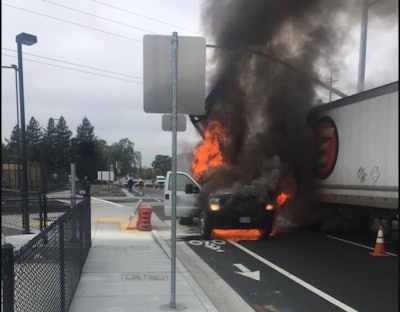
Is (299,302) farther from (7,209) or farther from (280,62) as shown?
(280,62)

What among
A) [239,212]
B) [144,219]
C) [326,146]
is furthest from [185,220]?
[326,146]

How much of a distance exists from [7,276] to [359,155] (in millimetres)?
9070

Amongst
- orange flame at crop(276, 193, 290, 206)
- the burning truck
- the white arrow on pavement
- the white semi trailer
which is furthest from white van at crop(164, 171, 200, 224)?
the white arrow on pavement

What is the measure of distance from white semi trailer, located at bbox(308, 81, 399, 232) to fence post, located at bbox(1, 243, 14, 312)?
274 inches

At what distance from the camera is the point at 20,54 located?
11.0 m

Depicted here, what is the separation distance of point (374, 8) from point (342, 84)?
233 inches

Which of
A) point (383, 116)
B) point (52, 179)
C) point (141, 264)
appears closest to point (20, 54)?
point (141, 264)

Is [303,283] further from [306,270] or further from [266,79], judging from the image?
[266,79]

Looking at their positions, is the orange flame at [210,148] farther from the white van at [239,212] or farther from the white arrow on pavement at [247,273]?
the white arrow on pavement at [247,273]

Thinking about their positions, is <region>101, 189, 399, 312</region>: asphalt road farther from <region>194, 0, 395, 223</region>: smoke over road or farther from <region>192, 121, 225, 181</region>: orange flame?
<region>192, 121, 225, 181</region>: orange flame

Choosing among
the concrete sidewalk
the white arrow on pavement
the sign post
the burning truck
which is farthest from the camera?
the burning truck

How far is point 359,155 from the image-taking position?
10328mm

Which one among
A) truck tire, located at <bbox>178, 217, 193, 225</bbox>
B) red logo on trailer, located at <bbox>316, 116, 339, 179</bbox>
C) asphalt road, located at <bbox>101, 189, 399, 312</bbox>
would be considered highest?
red logo on trailer, located at <bbox>316, 116, 339, 179</bbox>

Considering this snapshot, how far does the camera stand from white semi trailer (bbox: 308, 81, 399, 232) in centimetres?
914
